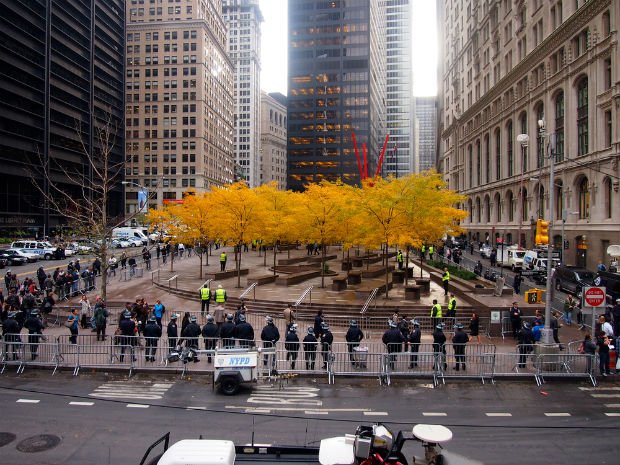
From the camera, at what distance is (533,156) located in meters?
55.4

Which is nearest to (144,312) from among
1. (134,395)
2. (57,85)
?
(134,395)

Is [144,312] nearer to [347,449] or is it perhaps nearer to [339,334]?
[339,334]

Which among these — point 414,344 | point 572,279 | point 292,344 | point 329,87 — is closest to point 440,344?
point 414,344

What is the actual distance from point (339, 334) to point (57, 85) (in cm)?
8323

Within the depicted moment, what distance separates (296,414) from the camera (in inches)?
444

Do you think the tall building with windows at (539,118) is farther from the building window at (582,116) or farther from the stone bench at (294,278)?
the stone bench at (294,278)

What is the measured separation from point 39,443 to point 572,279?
3052cm

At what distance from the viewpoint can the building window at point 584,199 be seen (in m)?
43.8

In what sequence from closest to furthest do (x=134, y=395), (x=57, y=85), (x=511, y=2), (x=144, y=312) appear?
(x=134, y=395) → (x=144, y=312) → (x=511, y=2) → (x=57, y=85)

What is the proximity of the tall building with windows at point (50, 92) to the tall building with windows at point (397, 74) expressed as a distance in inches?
4600

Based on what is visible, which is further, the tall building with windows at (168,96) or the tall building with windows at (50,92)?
the tall building with windows at (168,96)

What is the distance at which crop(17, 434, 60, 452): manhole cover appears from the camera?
9159mm

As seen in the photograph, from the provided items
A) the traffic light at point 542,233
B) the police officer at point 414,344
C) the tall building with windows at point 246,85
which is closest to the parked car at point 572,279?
the traffic light at point 542,233

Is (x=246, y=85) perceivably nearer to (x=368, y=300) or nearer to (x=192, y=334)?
(x=368, y=300)
